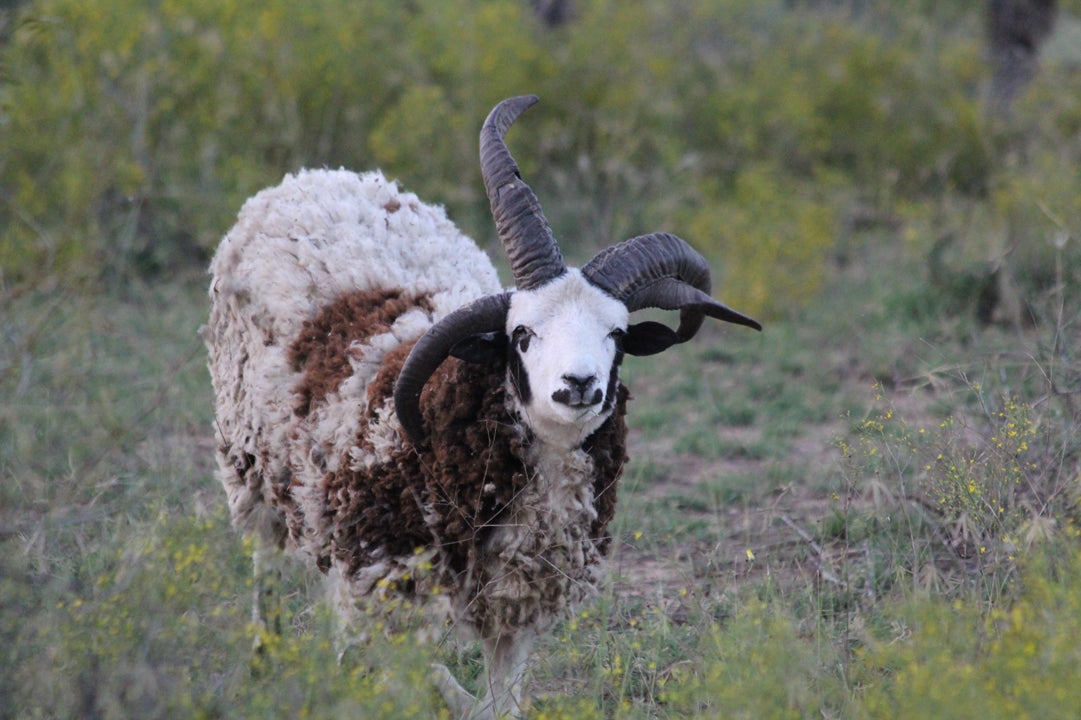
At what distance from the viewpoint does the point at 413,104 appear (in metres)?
11.8

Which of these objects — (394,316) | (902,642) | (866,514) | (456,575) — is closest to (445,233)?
(394,316)

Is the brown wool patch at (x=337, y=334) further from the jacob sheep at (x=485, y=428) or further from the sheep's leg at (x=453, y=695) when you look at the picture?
the sheep's leg at (x=453, y=695)

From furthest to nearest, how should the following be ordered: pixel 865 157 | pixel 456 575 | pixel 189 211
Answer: pixel 865 157 < pixel 189 211 < pixel 456 575

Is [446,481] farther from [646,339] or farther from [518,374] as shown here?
[646,339]

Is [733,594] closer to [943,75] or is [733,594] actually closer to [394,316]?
[394,316]

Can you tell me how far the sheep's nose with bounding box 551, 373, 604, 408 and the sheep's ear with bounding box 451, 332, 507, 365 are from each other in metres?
0.48

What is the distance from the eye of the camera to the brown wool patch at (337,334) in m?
5.16

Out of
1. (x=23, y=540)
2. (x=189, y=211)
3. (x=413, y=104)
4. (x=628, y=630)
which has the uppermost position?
(x=413, y=104)

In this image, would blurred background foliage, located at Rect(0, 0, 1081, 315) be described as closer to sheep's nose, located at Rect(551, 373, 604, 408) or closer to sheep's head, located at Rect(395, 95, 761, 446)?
sheep's head, located at Rect(395, 95, 761, 446)

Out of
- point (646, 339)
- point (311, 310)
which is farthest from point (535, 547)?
point (311, 310)

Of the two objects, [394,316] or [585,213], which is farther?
[585,213]

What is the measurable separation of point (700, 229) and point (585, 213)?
1103mm

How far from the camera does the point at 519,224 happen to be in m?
4.86

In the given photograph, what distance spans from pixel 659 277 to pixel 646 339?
0.25 metres
